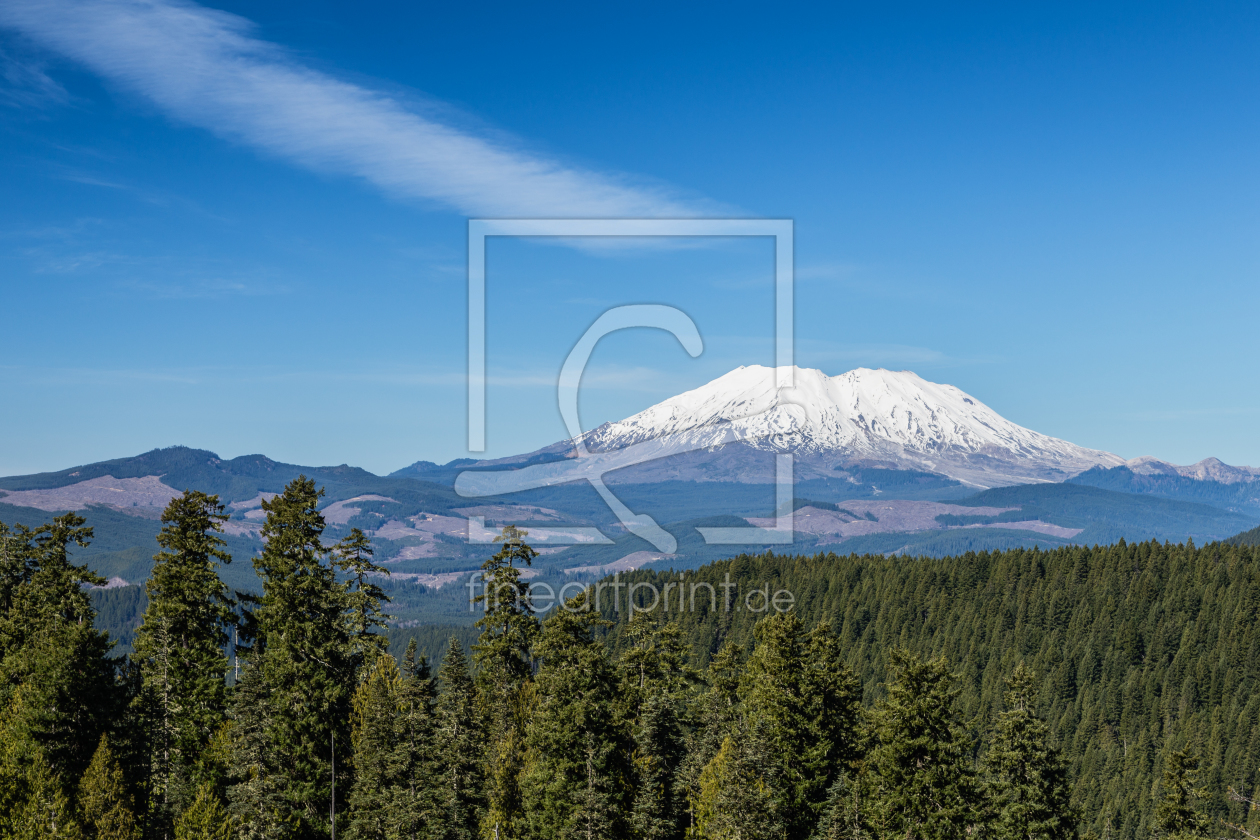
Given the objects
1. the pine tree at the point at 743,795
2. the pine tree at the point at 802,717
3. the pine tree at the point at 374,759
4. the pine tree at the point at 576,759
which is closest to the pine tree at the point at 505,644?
the pine tree at the point at 576,759

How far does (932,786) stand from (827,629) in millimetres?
13583

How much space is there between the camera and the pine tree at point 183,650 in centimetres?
4797

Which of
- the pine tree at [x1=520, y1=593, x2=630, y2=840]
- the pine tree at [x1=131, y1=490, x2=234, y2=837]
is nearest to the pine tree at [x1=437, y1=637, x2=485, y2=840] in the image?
the pine tree at [x1=520, y1=593, x2=630, y2=840]

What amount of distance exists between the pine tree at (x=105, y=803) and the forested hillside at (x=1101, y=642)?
93.6 metres

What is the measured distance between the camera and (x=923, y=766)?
40438 millimetres

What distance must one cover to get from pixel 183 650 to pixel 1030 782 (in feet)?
131

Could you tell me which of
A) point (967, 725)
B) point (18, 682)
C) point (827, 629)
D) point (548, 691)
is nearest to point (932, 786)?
point (967, 725)

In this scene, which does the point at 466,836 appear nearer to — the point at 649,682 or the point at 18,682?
the point at 649,682

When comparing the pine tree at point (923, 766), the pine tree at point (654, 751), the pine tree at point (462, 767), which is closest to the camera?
the pine tree at point (923, 766)

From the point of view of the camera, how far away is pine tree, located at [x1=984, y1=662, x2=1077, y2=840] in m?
43.0

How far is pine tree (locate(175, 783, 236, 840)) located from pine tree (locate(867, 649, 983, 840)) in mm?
Result: 27066

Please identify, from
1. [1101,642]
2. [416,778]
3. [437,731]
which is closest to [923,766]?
[437,731]

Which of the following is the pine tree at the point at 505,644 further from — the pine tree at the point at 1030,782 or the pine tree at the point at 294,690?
the pine tree at the point at 1030,782

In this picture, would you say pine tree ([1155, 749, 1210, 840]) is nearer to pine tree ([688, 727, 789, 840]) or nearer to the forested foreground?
the forested foreground
